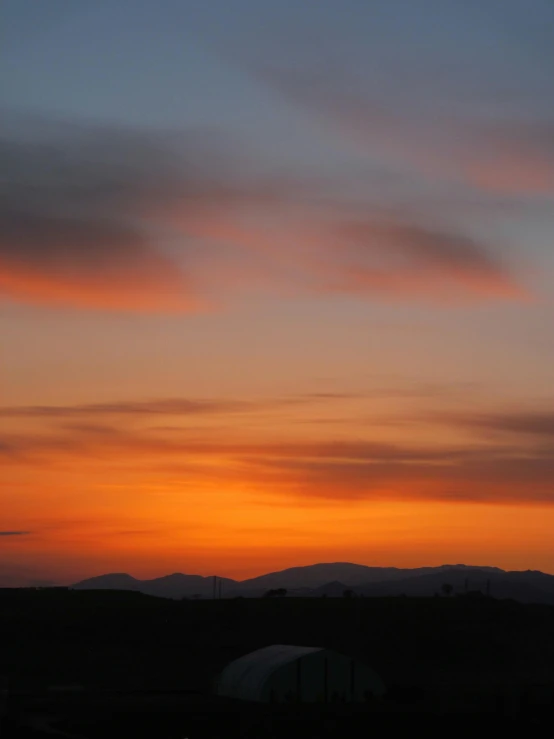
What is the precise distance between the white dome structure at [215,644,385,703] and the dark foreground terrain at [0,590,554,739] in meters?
1.22

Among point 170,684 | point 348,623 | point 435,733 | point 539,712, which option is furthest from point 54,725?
point 348,623

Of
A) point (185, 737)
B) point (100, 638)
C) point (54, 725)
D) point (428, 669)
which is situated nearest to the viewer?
point (185, 737)

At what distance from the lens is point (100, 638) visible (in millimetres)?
86250

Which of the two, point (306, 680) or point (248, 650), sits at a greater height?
point (248, 650)

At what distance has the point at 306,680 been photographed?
5309 cm

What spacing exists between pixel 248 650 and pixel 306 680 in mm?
30974

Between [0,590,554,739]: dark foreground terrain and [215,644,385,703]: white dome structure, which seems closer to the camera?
[0,590,554,739]: dark foreground terrain

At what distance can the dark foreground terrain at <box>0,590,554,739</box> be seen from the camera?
45.1 meters

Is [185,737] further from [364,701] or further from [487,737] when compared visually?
[364,701]

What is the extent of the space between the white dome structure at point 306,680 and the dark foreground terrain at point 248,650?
1.22 m

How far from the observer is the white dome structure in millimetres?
52719

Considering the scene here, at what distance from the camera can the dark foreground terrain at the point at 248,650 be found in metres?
45.1

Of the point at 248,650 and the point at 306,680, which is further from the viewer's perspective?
the point at 248,650

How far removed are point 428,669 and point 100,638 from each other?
24158mm
